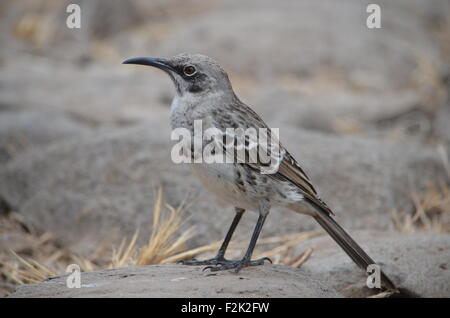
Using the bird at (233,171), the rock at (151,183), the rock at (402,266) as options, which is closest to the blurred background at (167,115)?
the rock at (151,183)

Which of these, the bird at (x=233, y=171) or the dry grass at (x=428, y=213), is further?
the dry grass at (x=428, y=213)

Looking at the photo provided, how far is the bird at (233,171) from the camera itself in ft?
13.5

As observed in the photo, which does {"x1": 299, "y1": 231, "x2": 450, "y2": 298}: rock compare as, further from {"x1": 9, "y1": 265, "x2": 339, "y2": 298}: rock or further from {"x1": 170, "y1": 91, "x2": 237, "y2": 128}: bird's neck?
{"x1": 170, "y1": 91, "x2": 237, "y2": 128}: bird's neck

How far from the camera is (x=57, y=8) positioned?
46.4ft

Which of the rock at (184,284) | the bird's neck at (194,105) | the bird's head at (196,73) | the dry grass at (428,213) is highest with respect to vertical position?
the bird's head at (196,73)

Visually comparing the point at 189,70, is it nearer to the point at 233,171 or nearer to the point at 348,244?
the point at 233,171

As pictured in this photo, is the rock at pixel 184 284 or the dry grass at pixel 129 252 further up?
the dry grass at pixel 129 252

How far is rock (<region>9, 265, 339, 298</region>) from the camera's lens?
11.6ft

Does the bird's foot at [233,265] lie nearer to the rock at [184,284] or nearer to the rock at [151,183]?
the rock at [184,284]

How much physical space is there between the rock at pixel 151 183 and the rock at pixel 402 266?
1.11 metres

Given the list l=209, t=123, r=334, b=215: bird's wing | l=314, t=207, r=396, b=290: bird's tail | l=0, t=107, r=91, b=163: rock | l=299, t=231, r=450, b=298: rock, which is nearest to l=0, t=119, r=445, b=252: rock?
l=0, t=107, r=91, b=163: rock

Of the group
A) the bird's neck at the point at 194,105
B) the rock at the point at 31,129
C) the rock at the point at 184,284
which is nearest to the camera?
the rock at the point at 184,284

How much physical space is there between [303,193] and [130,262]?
1.57 meters

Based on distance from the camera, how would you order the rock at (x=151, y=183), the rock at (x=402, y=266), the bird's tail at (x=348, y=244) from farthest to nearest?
1. the rock at (x=151, y=183)
2. the rock at (x=402, y=266)
3. the bird's tail at (x=348, y=244)
